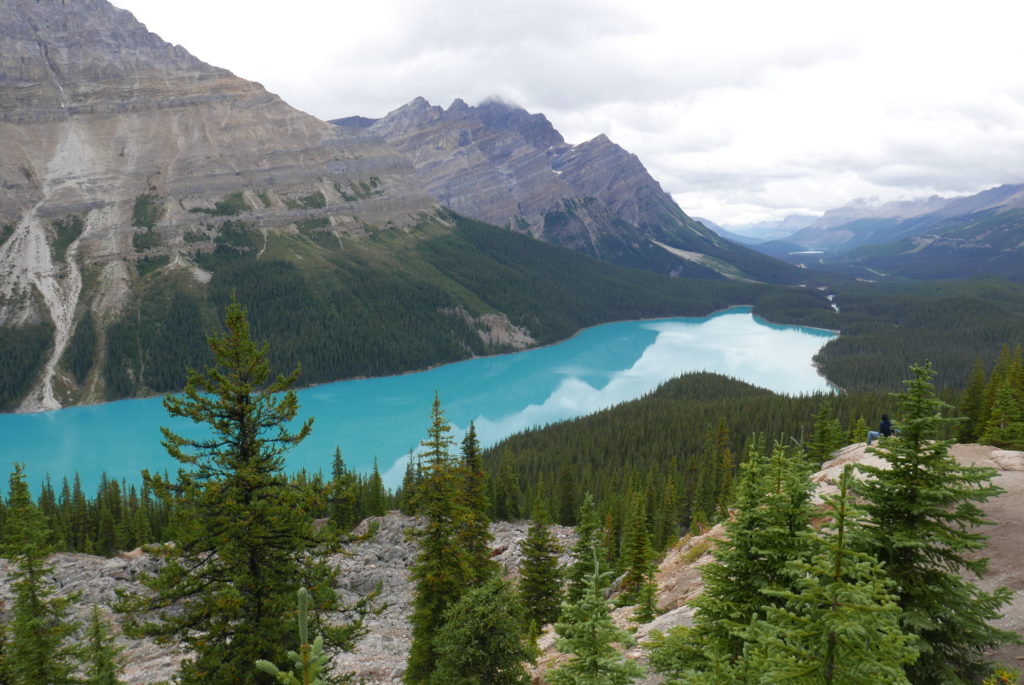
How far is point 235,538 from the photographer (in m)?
15.0

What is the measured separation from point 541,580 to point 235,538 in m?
24.4

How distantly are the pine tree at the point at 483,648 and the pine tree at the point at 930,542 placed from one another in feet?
36.4

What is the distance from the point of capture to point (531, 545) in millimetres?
35188

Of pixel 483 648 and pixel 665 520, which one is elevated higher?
pixel 483 648

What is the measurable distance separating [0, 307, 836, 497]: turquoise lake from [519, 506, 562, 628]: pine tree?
6724 centimetres

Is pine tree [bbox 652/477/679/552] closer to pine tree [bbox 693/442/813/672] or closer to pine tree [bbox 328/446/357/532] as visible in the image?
pine tree [bbox 328/446/357/532]

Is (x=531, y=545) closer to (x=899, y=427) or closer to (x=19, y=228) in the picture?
(x=899, y=427)

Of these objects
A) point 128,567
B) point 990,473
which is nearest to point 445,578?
point 990,473

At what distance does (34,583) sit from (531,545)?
23952mm

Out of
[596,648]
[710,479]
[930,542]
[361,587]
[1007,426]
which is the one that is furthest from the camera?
[710,479]

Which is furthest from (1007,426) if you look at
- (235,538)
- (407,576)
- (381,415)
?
(381,415)

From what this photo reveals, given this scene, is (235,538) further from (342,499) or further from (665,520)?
(665,520)

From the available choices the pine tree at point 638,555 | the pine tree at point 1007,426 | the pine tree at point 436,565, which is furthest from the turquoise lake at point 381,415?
the pine tree at point 1007,426

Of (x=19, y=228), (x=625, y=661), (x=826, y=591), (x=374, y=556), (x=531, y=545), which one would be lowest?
(x=374, y=556)
